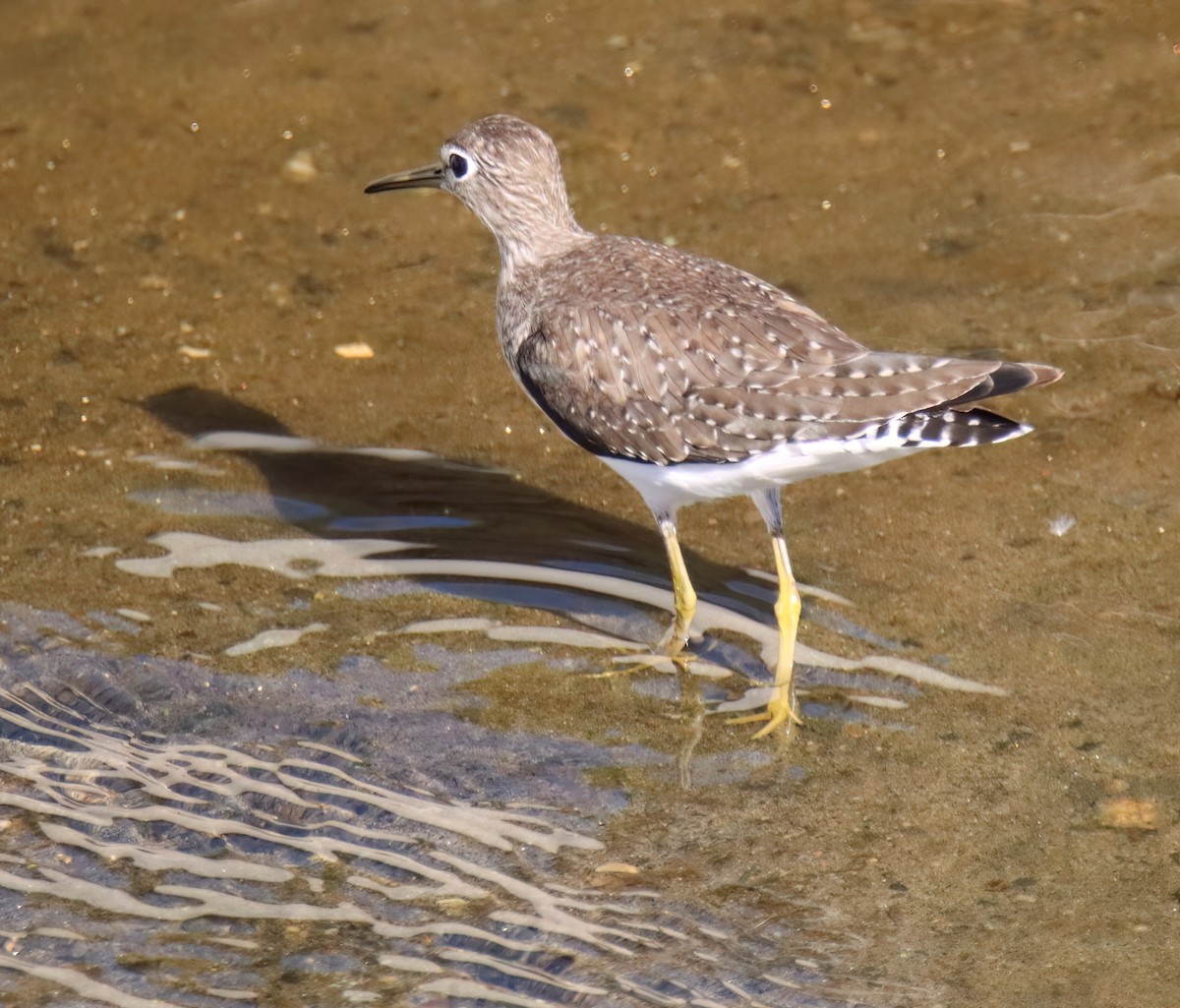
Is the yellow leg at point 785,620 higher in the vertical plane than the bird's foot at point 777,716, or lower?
higher

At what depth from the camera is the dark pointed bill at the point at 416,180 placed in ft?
24.1

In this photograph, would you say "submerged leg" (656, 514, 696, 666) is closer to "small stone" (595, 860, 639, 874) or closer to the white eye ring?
"small stone" (595, 860, 639, 874)

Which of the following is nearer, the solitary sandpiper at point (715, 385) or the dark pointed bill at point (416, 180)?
the solitary sandpiper at point (715, 385)

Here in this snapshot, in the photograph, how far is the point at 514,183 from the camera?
696cm

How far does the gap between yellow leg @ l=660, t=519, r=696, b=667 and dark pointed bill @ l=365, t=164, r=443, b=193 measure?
81.3 inches

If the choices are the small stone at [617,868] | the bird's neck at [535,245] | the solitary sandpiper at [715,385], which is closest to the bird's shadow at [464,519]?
the solitary sandpiper at [715,385]

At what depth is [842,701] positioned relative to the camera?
6.12m

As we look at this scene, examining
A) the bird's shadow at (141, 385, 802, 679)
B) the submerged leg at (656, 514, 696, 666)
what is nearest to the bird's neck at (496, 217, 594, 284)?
the bird's shadow at (141, 385, 802, 679)

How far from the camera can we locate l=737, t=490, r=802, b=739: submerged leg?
6.16 m

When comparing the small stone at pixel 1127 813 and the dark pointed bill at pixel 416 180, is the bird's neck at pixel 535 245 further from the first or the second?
the small stone at pixel 1127 813

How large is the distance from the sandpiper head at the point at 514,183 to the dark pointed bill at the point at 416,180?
7.8 inches

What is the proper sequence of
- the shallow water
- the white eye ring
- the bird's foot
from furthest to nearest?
1. the white eye ring
2. the bird's foot
3. the shallow water

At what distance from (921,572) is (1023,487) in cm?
79

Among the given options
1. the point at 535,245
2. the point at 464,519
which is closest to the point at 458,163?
the point at 535,245
